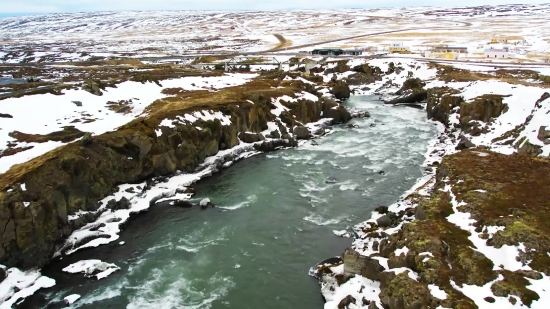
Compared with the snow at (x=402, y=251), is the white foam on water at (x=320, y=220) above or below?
below

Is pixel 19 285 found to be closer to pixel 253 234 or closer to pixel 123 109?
pixel 253 234

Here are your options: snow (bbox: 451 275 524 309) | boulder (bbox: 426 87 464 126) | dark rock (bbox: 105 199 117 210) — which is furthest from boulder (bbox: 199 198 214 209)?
Result: boulder (bbox: 426 87 464 126)

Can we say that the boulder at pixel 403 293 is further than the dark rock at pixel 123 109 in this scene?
No

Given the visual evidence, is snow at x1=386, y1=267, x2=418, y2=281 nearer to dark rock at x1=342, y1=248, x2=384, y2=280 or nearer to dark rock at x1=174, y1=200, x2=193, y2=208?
dark rock at x1=342, y1=248, x2=384, y2=280

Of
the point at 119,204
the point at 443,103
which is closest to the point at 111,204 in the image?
the point at 119,204

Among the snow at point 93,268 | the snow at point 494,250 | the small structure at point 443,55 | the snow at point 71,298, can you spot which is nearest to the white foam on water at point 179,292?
the snow at point 93,268

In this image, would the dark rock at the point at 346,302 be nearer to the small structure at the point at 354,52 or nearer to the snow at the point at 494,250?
the snow at the point at 494,250

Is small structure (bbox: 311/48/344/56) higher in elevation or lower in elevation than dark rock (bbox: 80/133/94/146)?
lower
